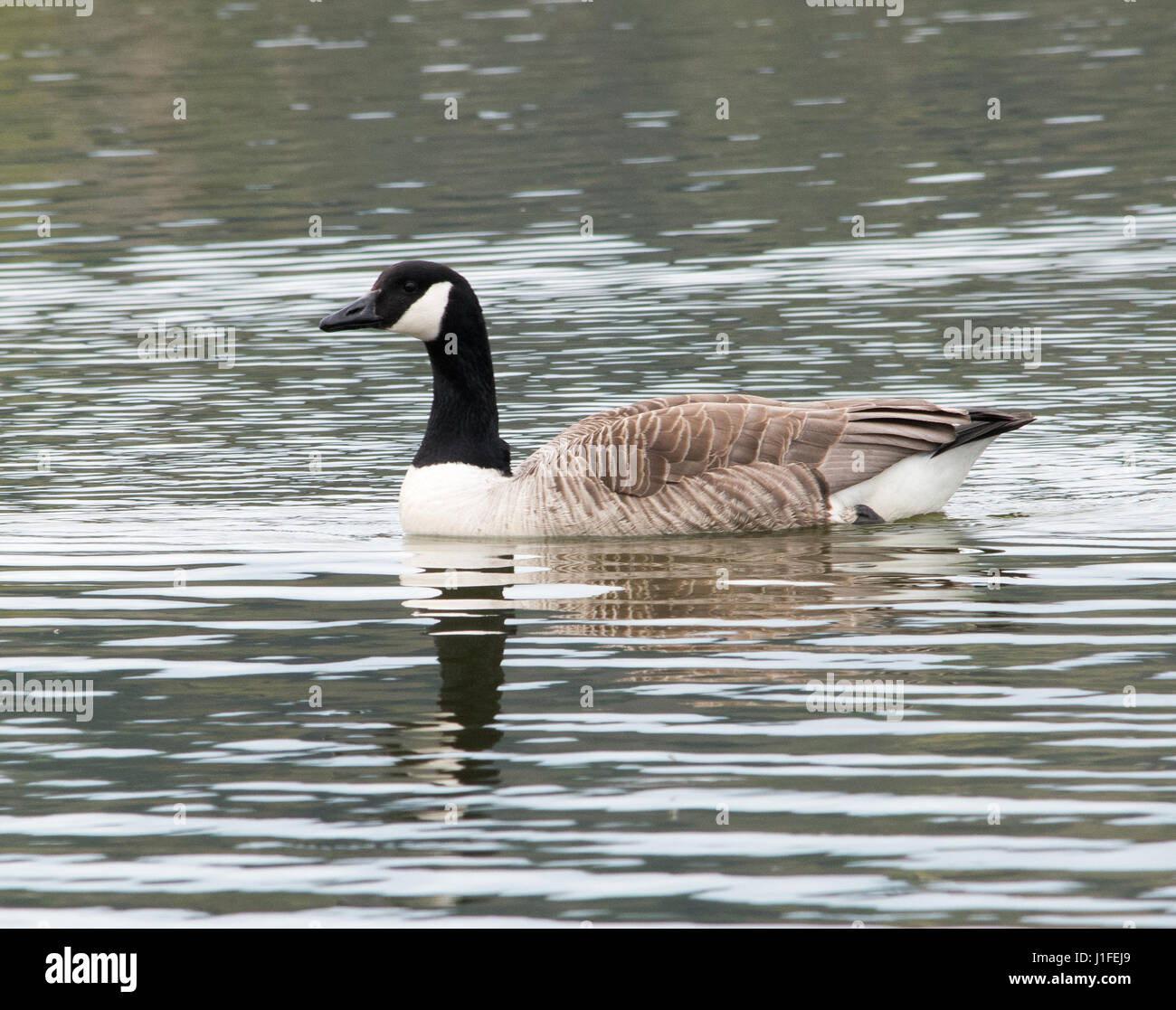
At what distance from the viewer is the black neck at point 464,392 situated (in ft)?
49.4

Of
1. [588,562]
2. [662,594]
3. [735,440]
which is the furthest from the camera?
[735,440]

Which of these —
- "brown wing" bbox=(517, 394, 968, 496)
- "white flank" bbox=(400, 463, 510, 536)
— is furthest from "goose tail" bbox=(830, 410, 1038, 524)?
"white flank" bbox=(400, 463, 510, 536)

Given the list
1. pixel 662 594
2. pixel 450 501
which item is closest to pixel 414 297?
pixel 450 501

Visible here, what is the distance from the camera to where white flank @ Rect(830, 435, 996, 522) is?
14.6 m

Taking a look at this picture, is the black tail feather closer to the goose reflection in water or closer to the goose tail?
the goose tail

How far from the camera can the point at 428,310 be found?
15055 millimetres

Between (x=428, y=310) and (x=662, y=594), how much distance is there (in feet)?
11.3

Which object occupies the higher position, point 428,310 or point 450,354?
point 428,310

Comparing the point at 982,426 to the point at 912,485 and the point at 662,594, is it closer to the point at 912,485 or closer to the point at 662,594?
the point at 912,485

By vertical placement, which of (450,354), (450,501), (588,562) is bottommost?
(588,562)

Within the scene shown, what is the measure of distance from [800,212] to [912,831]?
831 inches

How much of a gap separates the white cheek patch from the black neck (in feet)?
0.18

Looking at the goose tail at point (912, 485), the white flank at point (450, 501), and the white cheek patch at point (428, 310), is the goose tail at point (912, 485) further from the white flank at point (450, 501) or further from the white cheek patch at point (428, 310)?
the white cheek patch at point (428, 310)

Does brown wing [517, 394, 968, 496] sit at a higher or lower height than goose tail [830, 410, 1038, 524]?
higher
